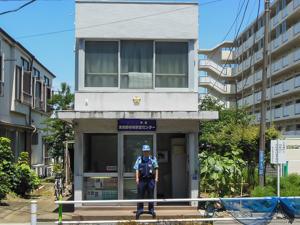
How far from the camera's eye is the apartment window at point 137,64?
54.1 ft

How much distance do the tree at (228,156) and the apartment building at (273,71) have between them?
2253 centimetres

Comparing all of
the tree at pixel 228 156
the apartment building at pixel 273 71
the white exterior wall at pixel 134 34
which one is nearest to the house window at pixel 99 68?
the white exterior wall at pixel 134 34

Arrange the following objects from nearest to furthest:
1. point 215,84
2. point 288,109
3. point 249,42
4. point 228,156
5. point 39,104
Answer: point 228,156, point 39,104, point 288,109, point 249,42, point 215,84

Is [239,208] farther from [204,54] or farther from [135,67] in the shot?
[204,54]

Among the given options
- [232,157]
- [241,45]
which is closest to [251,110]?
[241,45]

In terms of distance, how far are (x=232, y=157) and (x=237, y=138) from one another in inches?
136

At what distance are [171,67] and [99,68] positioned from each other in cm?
215

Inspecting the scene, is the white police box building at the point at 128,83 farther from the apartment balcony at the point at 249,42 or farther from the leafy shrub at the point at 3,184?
the apartment balcony at the point at 249,42

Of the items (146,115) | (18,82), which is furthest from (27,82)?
(146,115)

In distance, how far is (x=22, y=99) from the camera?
2744 cm

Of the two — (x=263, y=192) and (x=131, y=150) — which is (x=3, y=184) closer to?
(x=131, y=150)

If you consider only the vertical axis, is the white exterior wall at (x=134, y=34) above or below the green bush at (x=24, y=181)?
above

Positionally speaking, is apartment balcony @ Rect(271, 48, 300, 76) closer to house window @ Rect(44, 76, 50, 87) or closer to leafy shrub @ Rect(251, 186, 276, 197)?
house window @ Rect(44, 76, 50, 87)

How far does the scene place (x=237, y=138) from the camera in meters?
23.2
